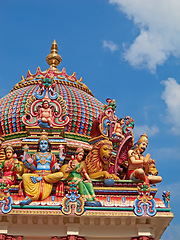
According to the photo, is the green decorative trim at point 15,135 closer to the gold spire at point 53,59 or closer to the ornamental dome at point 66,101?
the ornamental dome at point 66,101

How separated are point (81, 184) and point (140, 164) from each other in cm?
315

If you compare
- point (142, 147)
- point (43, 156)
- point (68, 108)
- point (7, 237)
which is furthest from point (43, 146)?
point (68, 108)

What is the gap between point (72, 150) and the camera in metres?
29.9

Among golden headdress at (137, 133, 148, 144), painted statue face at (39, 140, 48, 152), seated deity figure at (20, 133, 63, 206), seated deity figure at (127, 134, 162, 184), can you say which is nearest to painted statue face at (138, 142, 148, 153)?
seated deity figure at (127, 134, 162, 184)

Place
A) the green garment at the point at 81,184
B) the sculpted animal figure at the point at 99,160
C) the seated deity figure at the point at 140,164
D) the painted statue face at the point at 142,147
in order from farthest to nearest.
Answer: the painted statue face at the point at 142,147
the sculpted animal figure at the point at 99,160
the seated deity figure at the point at 140,164
the green garment at the point at 81,184

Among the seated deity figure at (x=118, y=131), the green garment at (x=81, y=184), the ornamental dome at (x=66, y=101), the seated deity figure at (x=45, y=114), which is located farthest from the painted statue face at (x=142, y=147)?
the ornamental dome at (x=66, y=101)

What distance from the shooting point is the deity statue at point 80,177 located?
72.8 ft

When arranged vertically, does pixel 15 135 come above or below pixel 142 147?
above

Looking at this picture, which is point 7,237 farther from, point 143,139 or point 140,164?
point 143,139

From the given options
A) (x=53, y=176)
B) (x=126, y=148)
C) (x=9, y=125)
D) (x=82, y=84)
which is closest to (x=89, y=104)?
(x=82, y=84)

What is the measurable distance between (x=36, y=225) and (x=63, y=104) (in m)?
7.36

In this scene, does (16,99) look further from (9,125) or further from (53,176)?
(53,176)

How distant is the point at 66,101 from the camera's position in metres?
32.8

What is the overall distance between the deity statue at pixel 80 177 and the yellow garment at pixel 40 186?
580 mm
